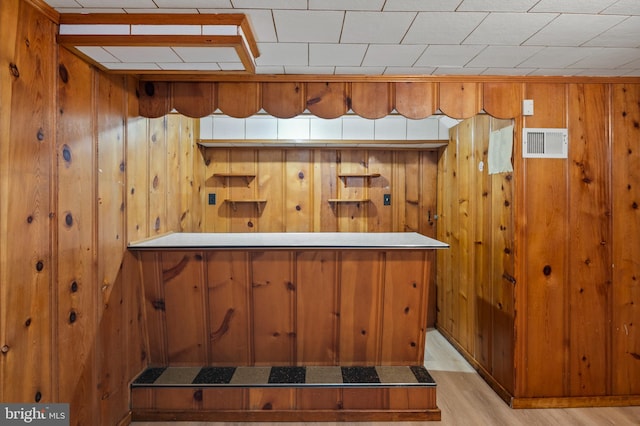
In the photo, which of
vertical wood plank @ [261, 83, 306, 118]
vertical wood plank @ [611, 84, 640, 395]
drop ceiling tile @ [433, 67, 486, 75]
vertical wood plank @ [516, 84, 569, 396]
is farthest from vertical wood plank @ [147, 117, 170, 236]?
vertical wood plank @ [611, 84, 640, 395]

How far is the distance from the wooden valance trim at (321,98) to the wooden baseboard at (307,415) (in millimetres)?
1933

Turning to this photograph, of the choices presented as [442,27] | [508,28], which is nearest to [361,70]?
[442,27]

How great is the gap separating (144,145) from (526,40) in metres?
2.40

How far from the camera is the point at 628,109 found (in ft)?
7.89

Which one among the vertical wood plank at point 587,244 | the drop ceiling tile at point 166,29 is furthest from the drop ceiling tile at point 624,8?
the drop ceiling tile at point 166,29

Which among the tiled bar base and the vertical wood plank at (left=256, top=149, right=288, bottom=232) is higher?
the vertical wood plank at (left=256, top=149, right=288, bottom=232)

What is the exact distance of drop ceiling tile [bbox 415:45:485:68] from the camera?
1.92 meters

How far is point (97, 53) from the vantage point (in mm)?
1689

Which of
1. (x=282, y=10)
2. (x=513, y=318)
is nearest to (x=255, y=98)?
(x=282, y=10)

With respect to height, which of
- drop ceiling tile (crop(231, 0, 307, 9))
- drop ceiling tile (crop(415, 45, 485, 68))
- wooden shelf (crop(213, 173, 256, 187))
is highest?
drop ceiling tile (crop(415, 45, 485, 68))

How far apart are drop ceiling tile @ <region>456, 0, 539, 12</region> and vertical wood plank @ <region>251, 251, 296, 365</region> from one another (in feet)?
5.63

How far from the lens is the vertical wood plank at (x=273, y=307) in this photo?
241 centimetres

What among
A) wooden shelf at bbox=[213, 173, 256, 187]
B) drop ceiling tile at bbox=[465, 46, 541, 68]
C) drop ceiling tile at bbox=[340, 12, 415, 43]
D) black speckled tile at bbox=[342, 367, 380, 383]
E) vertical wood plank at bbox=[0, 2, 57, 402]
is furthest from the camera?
wooden shelf at bbox=[213, 173, 256, 187]

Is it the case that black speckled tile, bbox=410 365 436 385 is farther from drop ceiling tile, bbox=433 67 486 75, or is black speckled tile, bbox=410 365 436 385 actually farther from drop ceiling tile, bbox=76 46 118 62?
drop ceiling tile, bbox=76 46 118 62
